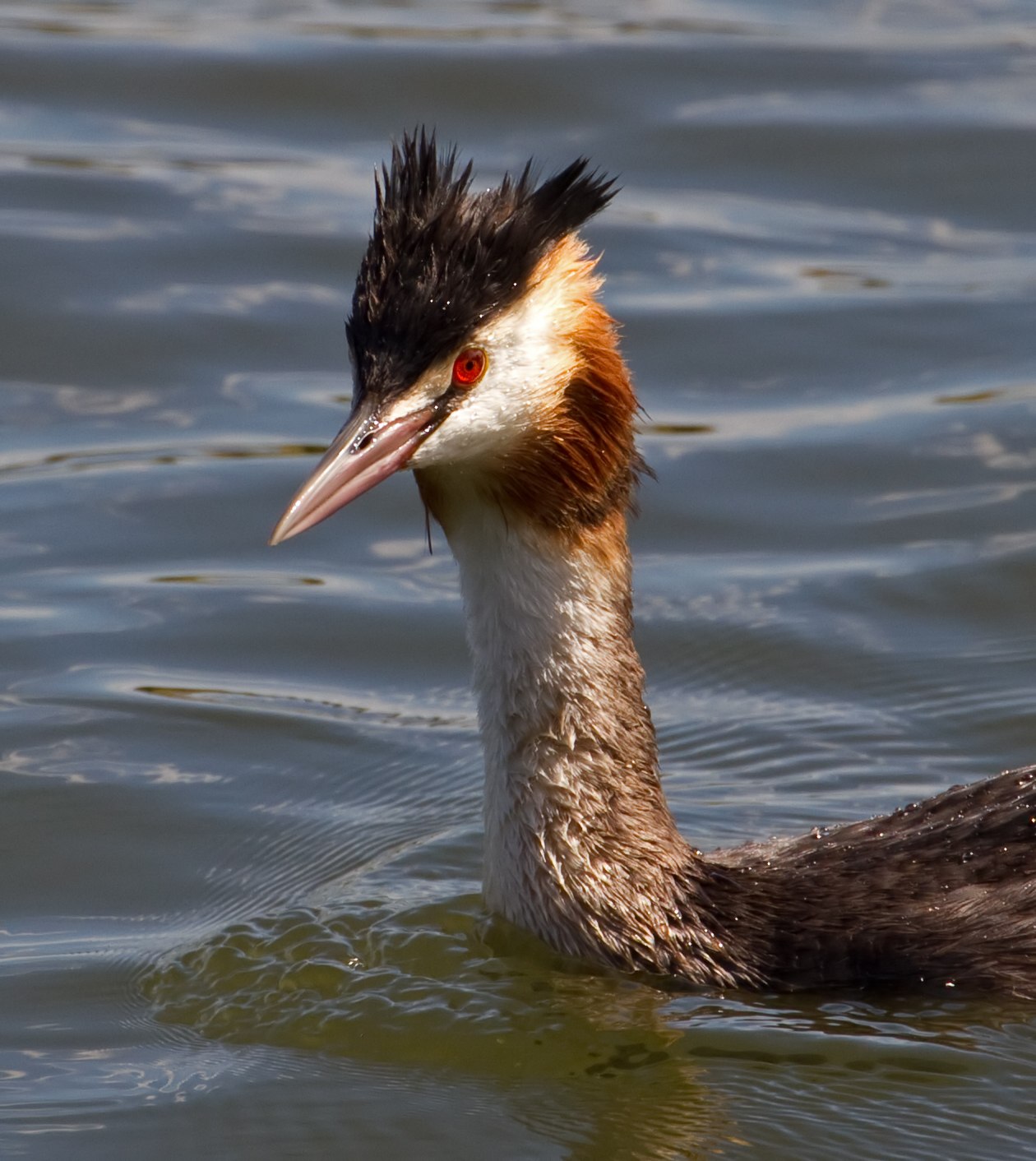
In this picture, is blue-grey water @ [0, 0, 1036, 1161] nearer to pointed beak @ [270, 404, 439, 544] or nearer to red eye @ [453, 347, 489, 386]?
pointed beak @ [270, 404, 439, 544]

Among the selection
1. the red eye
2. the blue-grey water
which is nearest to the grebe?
the red eye

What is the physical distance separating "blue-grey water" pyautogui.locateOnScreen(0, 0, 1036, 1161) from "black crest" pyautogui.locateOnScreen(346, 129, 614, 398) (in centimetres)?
174

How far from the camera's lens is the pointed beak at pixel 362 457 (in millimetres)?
6004

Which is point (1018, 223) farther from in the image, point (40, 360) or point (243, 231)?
point (40, 360)

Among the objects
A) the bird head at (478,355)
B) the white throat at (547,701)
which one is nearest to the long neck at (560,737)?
the white throat at (547,701)

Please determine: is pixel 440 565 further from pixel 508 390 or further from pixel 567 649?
pixel 508 390

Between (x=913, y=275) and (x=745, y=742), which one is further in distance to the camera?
(x=913, y=275)

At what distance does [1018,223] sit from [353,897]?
7.23 metres

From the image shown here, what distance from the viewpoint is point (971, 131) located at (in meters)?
13.8

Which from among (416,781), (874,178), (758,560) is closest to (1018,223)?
(874,178)

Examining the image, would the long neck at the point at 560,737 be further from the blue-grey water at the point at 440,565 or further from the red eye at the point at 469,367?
the red eye at the point at 469,367

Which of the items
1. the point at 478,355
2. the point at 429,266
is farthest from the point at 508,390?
the point at 429,266

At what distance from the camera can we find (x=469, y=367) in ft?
20.1

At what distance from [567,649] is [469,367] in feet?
2.92
